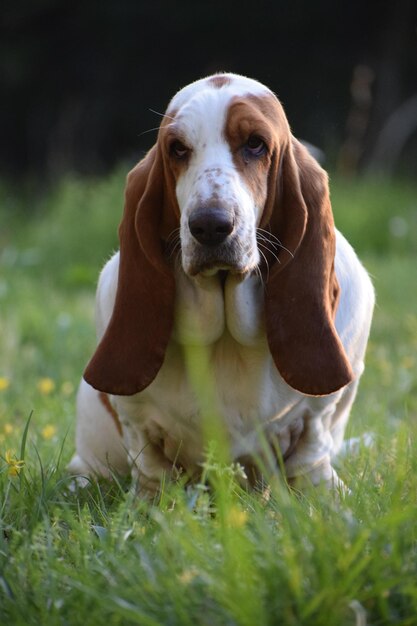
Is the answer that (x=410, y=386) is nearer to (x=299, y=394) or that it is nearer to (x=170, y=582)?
(x=299, y=394)

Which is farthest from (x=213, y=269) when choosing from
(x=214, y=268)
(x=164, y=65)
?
(x=164, y=65)

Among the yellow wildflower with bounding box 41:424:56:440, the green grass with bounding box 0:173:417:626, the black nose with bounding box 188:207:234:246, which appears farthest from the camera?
the yellow wildflower with bounding box 41:424:56:440

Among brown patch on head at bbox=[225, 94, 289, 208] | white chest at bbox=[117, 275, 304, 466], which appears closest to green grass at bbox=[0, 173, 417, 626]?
white chest at bbox=[117, 275, 304, 466]

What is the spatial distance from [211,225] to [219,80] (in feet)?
1.80

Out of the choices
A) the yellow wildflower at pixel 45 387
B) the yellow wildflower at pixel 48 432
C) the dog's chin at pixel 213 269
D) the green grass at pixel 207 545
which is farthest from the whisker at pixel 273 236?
the yellow wildflower at pixel 45 387

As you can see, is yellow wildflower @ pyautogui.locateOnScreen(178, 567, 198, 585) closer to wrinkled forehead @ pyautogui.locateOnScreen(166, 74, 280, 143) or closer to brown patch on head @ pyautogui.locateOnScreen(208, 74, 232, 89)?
wrinkled forehead @ pyautogui.locateOnScreen(166, 74, 280, 143)

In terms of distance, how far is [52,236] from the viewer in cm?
996

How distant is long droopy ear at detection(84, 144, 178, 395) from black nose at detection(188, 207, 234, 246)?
0.33 m

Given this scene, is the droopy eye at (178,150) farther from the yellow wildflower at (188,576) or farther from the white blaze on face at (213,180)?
the yellow wildflower at (188,576)

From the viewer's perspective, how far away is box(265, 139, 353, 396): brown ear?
136 inches

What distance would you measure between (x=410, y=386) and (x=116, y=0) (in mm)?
12962

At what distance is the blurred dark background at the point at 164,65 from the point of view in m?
15.9

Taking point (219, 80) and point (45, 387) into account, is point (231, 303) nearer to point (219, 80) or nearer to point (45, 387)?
point (219, 80)

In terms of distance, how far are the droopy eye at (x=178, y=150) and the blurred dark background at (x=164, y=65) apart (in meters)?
11.4
